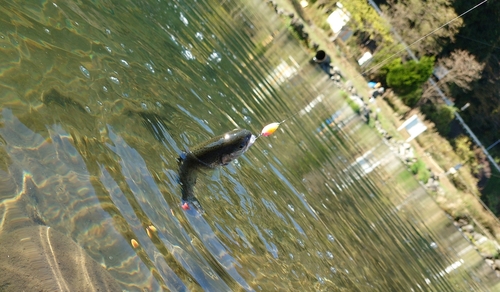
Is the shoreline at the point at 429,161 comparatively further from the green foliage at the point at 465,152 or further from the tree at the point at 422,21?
the tree at the point at 422,21

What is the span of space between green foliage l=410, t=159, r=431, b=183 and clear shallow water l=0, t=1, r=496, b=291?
32.7ft

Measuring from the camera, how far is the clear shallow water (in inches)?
165

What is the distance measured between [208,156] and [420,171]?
76.6ft

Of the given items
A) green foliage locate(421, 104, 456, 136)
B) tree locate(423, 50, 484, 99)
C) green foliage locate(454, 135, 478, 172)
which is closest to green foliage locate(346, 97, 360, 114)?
green foliage locate(421, 104, 456, 136)

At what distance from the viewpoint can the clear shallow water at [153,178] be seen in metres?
4.18

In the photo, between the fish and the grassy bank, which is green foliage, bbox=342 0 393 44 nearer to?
the grassy bank

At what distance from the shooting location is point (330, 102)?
23.9m

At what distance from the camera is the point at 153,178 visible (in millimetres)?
5723

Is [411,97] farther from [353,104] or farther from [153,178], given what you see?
[153,178]

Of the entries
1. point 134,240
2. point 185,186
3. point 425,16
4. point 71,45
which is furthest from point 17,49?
point 425,16

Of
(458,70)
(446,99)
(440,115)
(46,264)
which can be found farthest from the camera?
(446,99)

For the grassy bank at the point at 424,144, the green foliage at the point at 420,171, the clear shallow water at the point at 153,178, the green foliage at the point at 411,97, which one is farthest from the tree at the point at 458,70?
the clear shallow water at the point at 153,178

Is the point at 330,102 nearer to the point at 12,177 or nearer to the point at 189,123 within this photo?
the point at 189,123

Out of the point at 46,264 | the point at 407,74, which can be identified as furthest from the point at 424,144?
the point at 46,264
